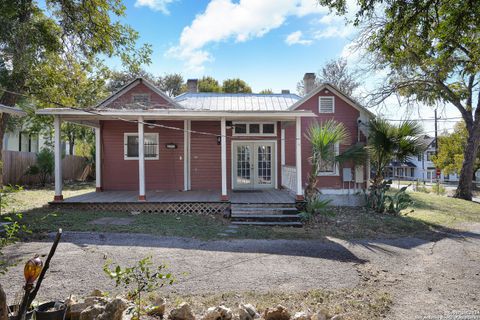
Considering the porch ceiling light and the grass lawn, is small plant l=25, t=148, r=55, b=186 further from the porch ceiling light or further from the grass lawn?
the porch ceiling light

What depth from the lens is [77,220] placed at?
775 cm

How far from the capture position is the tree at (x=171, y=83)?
111 ft

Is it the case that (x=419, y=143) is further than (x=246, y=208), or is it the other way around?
(x=419, y=143)

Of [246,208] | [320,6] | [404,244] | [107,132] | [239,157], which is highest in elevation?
[320,6]

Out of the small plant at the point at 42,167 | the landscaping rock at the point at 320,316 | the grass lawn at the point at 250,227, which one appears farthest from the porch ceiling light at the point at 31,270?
the small plant at the point at 42,167

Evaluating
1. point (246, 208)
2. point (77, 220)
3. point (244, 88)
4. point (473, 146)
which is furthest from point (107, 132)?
point (244, 88)

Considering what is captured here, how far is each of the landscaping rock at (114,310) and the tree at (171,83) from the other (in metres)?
32.9

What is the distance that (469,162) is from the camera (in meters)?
15.3

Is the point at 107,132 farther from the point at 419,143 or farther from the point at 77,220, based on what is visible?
the point at 419,143

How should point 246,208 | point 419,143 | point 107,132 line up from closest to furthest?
point 246,208
point 419,143
point 107,132

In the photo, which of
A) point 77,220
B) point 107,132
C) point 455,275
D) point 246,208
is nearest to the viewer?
point 455,275

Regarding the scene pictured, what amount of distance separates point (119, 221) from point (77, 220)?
104 cm

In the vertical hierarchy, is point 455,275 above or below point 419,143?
below

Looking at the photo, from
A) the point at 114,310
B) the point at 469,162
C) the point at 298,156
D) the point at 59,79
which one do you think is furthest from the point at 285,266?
the point at 469,162
